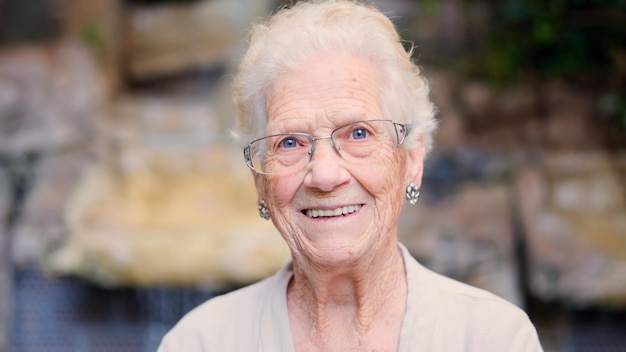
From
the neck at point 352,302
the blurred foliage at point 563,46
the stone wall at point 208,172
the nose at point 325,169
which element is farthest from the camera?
the blurred foliage at point 563,46

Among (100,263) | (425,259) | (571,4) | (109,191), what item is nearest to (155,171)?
(109,191)

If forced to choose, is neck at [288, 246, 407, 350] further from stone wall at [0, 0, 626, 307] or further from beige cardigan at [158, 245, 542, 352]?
stone wall at [0, 0, 626, 307]

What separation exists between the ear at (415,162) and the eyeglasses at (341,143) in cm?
9

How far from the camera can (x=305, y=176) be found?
1.67m

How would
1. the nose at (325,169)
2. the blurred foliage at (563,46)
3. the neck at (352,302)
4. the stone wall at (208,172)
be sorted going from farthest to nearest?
the blurred foliage at (563,46) → the stone wall at (208,172) → the neck at (352,302) → the nose at (325,169)

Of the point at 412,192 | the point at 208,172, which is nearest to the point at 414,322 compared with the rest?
the point at 412,192

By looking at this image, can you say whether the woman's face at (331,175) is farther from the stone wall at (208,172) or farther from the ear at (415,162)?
the stone wall at (208,172)

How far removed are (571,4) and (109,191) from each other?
3.28 m

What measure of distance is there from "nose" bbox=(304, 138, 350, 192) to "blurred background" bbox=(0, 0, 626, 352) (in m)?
2.28

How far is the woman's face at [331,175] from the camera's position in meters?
1.66

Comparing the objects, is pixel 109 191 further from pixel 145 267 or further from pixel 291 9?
pixel 291 9

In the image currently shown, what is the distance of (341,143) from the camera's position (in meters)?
1.69

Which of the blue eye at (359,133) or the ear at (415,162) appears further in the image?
the ear at (415,162)

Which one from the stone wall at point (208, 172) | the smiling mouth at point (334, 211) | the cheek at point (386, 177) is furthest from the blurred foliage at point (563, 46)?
the smiling mouth at point (334, 211)
